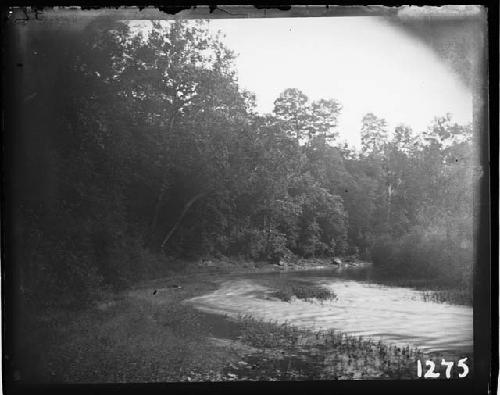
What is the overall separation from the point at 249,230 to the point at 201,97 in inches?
47.4

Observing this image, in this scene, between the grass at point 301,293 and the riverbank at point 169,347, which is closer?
the riverbank at point 169,347

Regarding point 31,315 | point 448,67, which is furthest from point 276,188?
point 31,315

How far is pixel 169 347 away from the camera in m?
4.48

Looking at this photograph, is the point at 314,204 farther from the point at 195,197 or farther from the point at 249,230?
the point at 195,197

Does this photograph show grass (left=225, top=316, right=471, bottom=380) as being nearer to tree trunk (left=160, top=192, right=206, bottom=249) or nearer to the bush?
the bush

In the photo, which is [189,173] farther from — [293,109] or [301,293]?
[301,293]

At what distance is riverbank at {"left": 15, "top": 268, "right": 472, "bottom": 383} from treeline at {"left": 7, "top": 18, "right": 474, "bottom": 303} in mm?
242

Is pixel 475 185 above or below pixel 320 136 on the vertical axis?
below

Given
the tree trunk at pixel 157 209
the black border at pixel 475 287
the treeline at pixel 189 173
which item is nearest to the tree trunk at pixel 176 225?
the treeline at pixel 189 173

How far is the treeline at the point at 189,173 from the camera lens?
4.51 meters

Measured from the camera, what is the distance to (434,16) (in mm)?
4602

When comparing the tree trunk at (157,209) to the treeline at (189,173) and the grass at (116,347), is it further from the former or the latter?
the grass at (116,347)

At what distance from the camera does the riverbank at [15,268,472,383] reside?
4.48 metres

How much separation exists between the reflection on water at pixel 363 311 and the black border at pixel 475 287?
21 centimetres
